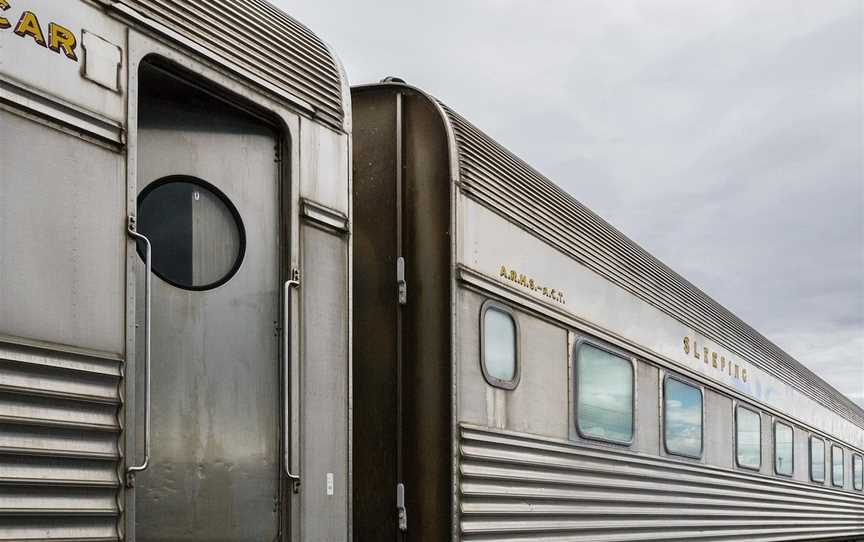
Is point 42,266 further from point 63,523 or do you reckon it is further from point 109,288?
point 63,523

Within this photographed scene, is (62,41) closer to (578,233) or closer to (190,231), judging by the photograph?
(190,231)

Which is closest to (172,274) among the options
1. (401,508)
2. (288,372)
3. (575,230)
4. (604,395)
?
(288,372)

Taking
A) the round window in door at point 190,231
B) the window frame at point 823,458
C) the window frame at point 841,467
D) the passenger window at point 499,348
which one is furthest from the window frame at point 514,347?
the window frame at point 841,467

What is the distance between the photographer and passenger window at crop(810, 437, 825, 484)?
50.4 ft

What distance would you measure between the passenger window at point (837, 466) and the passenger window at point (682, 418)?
7.59m

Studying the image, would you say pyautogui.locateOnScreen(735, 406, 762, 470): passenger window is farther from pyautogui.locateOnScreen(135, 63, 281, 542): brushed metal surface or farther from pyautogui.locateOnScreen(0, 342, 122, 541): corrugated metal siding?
pyautogui.locateOnScreen(0, 342, 122, 541): corrugated metal siding

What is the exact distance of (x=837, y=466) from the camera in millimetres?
17188

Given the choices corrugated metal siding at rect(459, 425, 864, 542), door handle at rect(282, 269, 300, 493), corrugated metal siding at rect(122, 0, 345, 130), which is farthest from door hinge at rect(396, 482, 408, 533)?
corrugated metal siding at rect(122, 0, 345, 130)

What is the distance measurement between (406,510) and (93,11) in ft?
9.57

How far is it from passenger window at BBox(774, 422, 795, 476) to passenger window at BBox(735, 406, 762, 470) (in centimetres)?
83

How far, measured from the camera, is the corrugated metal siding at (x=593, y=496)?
19.3ft

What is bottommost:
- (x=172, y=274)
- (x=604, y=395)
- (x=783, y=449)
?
(x=783, y=449)

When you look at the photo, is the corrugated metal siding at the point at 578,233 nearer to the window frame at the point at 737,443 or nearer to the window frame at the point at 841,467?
the window frame at the point at 737,443

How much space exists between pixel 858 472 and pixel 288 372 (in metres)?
16.8
